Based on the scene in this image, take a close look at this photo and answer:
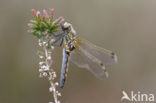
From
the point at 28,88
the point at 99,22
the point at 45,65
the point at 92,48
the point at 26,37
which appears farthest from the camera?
the point at 99,22

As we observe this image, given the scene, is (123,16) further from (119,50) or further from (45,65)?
(45,65)

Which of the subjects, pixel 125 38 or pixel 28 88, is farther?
pixel 125 38

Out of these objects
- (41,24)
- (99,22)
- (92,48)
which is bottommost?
(92,48)

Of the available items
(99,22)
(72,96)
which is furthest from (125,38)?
(72,96)

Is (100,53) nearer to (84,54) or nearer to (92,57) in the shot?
(92,57)

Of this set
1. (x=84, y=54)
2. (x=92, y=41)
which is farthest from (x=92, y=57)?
(x=92, y=41)

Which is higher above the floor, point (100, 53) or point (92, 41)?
point (92, 41)

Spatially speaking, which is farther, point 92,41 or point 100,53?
point 92,41

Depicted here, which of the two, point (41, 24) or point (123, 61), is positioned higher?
point (41, 24)

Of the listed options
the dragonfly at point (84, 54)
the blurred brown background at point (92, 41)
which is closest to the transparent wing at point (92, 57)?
the dragonfly at point (84, 54)
